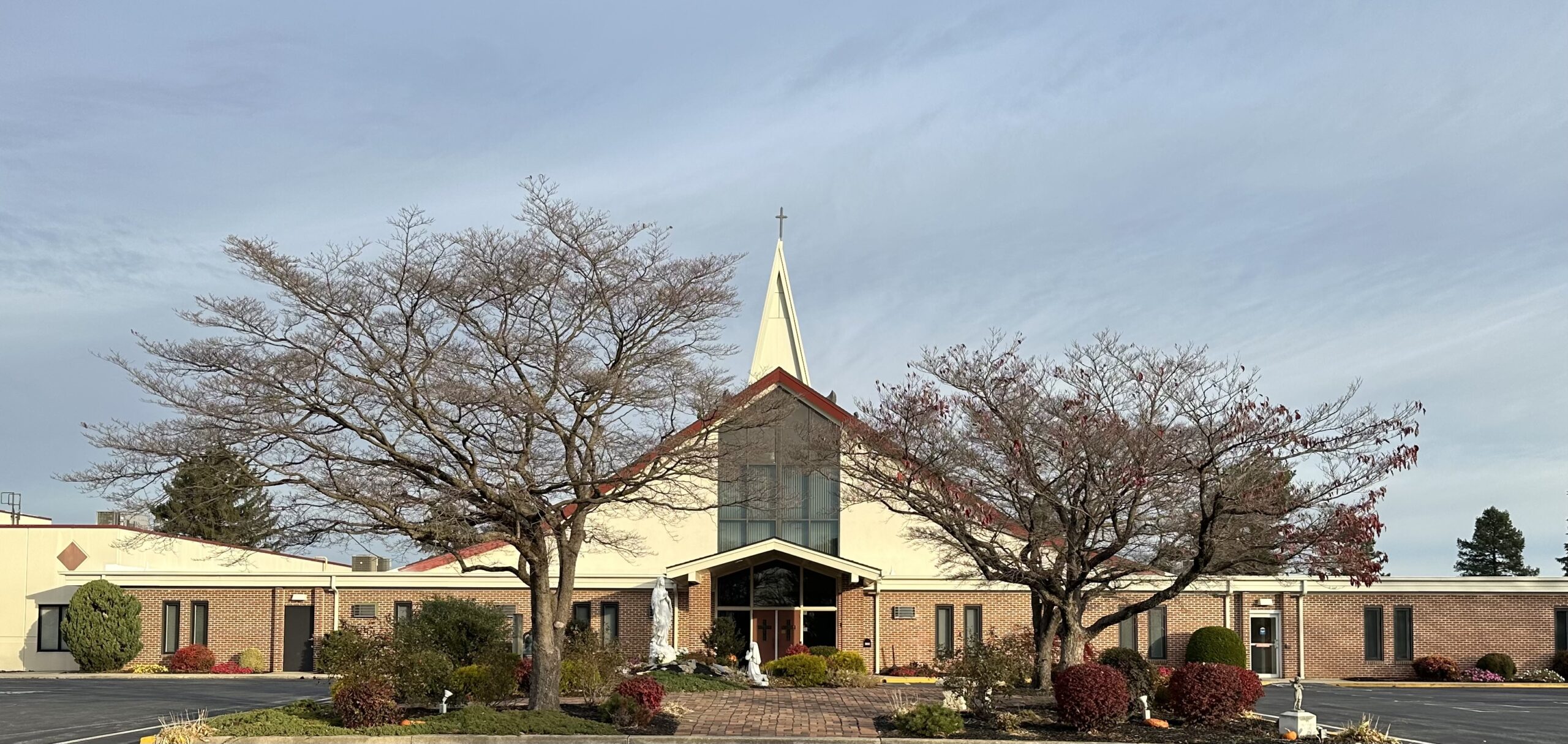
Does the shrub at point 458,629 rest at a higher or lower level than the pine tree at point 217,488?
lower

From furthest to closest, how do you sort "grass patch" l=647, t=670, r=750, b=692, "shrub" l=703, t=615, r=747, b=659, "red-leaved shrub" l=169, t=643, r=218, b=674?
1. "red-leaved shrub" l=169, t=643, r=218, b=674
2. "shrub" l=703, t=615, r=747, b=659
3. "grass patch" l=647, t=670, r=750, b=692

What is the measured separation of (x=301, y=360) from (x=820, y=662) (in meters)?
14.9

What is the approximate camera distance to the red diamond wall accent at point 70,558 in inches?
1608

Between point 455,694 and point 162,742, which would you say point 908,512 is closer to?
point 455,694

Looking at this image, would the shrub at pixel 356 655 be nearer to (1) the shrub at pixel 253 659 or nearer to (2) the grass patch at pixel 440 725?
(2) the grass patch at pixel 440 725

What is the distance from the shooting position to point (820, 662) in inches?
1205

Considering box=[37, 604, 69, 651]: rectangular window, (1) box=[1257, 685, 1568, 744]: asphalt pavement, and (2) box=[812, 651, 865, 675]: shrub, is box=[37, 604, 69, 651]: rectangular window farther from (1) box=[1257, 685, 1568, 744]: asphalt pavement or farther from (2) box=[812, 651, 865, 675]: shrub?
(1) box=[1257, 685, 1568, 744]: asphalt pavement

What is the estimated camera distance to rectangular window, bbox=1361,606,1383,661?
3800cm

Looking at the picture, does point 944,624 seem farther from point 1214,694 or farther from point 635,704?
point 635,704

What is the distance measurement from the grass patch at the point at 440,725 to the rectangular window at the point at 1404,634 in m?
26.2

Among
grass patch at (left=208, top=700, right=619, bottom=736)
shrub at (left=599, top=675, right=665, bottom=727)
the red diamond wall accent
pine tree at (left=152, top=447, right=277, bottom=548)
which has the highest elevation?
pine tree at (left=152, top=447, right=277, bottom=548)

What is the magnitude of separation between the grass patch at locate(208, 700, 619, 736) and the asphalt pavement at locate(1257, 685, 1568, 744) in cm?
1254

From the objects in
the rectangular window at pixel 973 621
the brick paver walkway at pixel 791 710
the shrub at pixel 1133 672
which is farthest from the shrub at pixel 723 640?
the shrub at pixel 1133 672

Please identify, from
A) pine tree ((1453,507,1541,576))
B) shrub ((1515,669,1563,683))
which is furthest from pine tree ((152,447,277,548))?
pine tree ((1453,507,1541,576))
